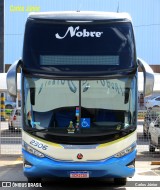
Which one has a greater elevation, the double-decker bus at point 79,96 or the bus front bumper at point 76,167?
the double-decker bus at point 79,96

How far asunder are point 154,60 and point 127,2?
5931 millimetres

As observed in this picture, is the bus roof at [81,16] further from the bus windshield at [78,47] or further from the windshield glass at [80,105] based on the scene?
the windshield glass at [80,105]

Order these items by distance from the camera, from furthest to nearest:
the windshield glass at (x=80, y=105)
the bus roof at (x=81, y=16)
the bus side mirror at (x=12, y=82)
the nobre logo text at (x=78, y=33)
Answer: the bus roof at (x=81, y=16)
the nobre logo text at (x=78, y=33)
the bus side mirror at (x=12, y=82)
the windshield glass at (x=80, y=105)

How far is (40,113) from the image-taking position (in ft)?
32.7

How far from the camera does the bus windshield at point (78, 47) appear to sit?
1008 centimetres

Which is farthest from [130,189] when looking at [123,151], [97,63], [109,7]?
[109,7]

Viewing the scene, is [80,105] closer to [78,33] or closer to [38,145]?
[38,145]

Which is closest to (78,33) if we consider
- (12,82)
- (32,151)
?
(12,82)

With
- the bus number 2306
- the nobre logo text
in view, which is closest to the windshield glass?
the bus number 2306

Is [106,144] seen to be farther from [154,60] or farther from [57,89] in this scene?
[154,60]

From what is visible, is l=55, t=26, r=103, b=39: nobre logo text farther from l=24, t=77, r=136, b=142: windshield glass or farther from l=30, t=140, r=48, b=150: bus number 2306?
l=30, t=140, r=48, b=150: bus number 2306

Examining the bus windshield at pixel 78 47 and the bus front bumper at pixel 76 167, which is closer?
the bus front bumper at pixel 76 167

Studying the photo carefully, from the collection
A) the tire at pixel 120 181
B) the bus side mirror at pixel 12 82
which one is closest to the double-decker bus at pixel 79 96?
the bus side mirror at pixel 12 82

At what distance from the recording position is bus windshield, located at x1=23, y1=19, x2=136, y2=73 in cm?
1008
